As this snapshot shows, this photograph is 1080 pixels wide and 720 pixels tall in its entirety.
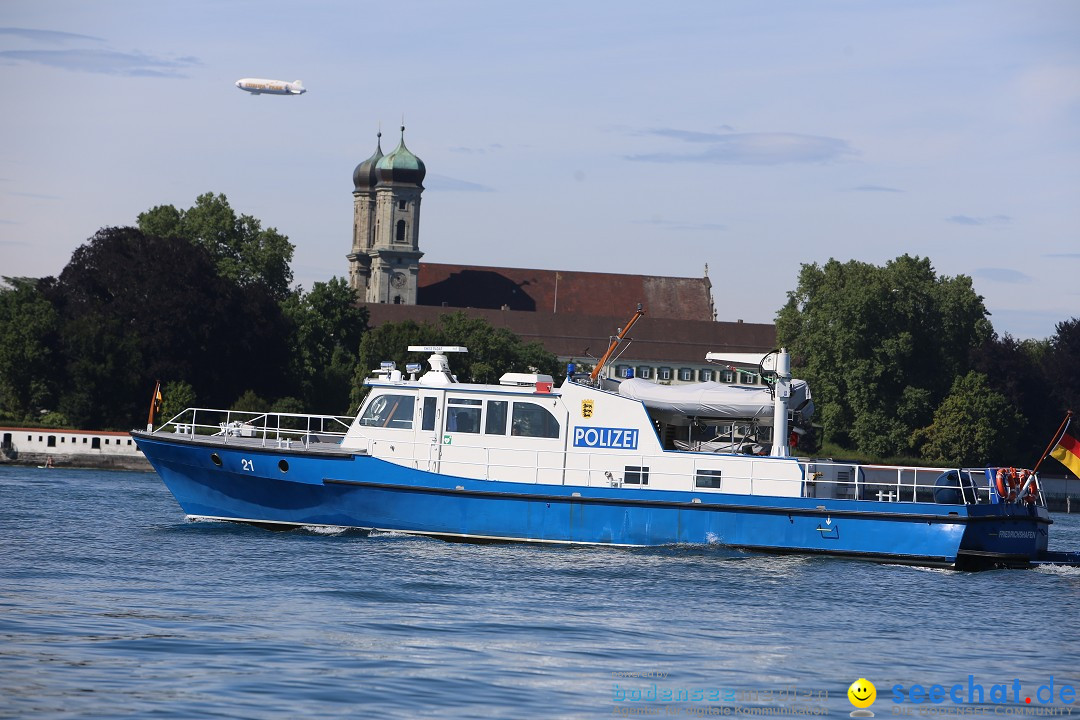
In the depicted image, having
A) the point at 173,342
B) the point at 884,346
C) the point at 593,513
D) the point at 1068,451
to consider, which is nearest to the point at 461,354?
the point at 173,342

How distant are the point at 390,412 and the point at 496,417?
2.09m

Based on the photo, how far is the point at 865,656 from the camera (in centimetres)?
1859

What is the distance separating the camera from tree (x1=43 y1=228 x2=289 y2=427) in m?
68.3

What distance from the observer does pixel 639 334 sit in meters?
136

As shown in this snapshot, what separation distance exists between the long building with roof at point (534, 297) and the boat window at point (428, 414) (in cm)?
9707

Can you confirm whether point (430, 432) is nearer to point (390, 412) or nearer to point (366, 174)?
point (390, 412)

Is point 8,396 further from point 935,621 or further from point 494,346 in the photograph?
point 935,621

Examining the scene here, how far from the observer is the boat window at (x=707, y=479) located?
27109 millimetres

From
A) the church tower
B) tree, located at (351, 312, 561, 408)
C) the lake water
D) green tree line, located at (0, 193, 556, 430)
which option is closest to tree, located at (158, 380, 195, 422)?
green tree line, located at (0, 193, 556, 430)

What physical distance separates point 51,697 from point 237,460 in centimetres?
1406

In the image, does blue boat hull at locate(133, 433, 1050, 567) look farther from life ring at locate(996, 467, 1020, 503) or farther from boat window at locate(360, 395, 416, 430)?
boat window at locate(360, 395, 416, 430)

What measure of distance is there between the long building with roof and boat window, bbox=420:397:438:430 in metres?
97.1

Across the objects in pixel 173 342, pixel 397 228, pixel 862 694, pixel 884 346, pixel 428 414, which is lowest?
pixel 862 694

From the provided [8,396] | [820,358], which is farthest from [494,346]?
[8,396]
